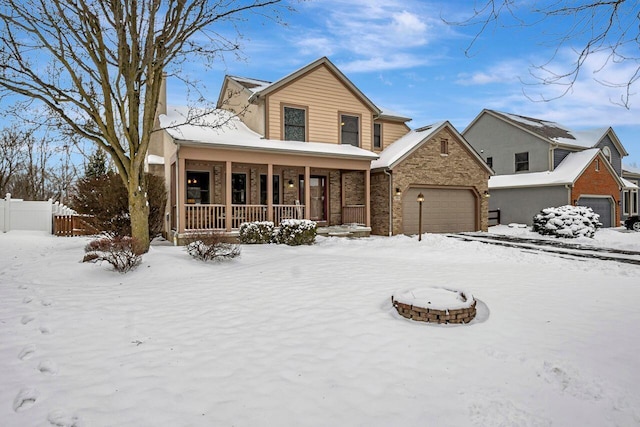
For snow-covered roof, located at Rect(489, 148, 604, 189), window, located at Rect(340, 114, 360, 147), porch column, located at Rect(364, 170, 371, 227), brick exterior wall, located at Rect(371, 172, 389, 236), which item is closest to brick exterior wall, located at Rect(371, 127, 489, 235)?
brick exterior wall, located at Rect(371, 172, 389, 236)

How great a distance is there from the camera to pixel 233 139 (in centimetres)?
1291

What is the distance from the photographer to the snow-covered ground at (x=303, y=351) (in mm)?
2820

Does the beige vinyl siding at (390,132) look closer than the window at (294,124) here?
No

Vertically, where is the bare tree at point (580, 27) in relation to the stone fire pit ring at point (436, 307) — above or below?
above

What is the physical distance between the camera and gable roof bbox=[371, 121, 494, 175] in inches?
621

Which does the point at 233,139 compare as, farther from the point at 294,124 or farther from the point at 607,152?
the point at 607,152

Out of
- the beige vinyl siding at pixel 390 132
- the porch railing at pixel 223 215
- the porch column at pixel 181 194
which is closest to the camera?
the porch column at pixel 181 194

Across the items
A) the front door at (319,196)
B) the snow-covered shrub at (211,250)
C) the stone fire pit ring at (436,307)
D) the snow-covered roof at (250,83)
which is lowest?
the stone fire pit ring at (436,307)

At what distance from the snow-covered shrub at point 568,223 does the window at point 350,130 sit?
9.09 m

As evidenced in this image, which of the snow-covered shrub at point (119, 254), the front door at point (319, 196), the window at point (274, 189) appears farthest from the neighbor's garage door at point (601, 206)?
the snow-covered shrub at point (119, 254)

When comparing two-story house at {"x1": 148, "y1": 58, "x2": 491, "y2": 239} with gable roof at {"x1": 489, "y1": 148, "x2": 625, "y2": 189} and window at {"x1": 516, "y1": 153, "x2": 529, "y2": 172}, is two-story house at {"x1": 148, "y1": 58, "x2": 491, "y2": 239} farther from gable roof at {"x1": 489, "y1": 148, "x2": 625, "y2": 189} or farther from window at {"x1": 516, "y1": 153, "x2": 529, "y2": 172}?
window at {"x1": 516, "y1": 153, "x2": 529, "y2": 172}

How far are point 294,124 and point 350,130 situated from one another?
280 centimetres

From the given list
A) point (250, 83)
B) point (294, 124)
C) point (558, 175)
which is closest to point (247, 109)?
point (250, 83)

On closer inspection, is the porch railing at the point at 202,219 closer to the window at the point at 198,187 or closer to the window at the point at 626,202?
the window at the point at 198,187
